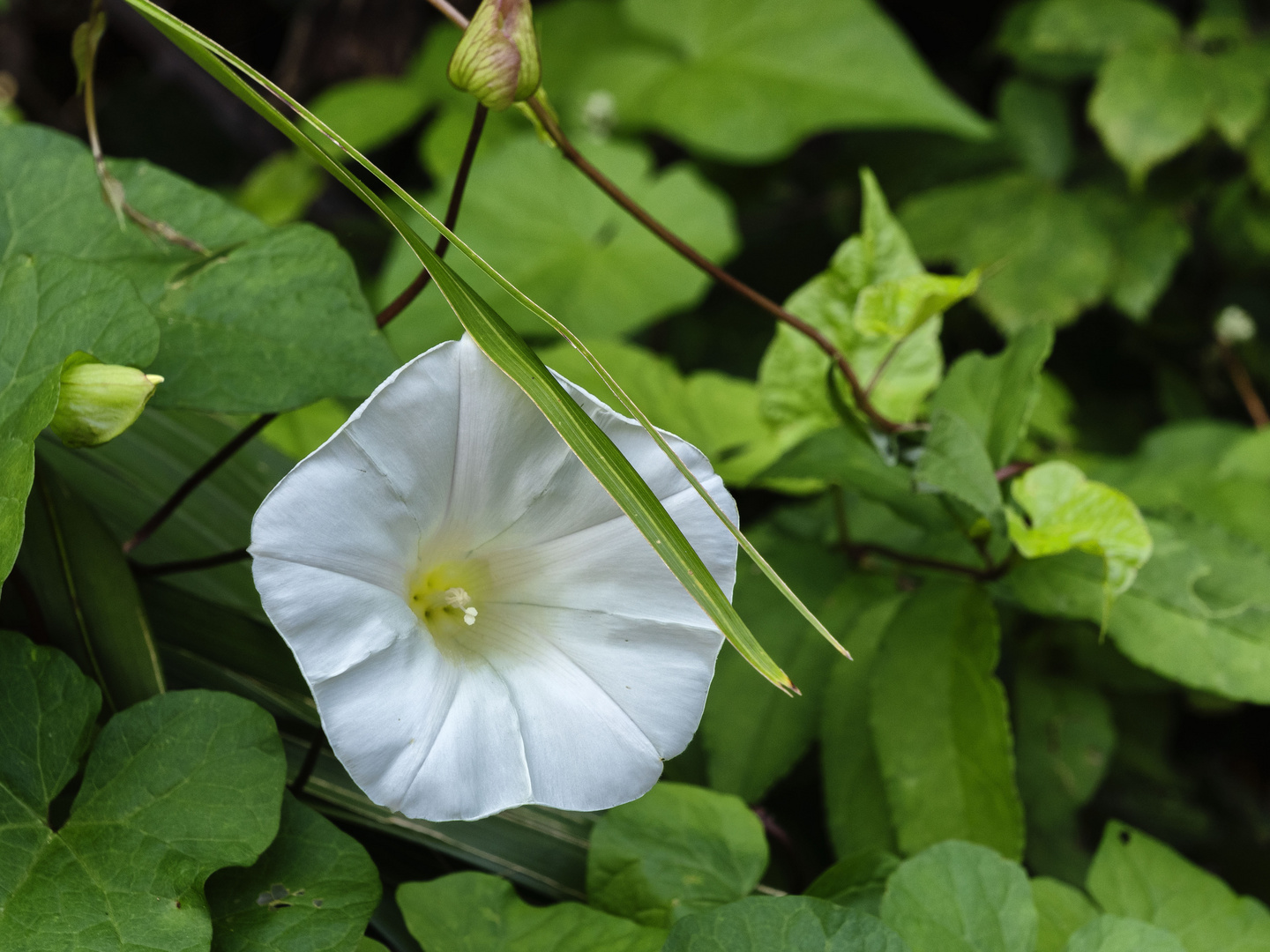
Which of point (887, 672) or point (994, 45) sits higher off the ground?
point (994, 45)

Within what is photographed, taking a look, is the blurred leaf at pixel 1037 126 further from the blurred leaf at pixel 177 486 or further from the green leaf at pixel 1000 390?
the blurred leaf at pixel 177 486

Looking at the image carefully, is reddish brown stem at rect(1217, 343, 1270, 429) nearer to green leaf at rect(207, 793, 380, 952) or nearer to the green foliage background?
the green foliage background

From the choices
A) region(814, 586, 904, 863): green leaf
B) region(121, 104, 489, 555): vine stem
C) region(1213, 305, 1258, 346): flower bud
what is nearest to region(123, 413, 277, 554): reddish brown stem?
region(121, 104, 489, 555): vine stem

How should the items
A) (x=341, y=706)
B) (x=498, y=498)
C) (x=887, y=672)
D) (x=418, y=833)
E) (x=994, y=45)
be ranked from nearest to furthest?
(x=341, y=706)
(x=498, y=498)
(x=418, y=833)
(x=887, y=672)
(x=994, y=45)

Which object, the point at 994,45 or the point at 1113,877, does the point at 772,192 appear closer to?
the point at 994,45

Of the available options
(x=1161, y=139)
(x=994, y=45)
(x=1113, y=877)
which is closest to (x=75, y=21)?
(x=994, y=45)

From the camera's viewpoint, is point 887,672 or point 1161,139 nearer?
point 887,672

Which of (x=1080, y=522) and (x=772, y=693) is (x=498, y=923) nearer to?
(x=772, y=693)
